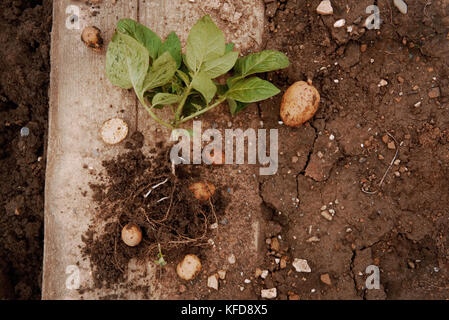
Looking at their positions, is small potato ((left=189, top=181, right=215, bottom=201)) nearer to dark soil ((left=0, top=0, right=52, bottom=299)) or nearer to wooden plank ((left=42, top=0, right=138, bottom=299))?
wooden plank ((left=42, top=0, right=138, bottom=299))

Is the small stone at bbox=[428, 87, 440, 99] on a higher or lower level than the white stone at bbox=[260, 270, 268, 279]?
higher

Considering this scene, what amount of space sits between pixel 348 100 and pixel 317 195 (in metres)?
0.52

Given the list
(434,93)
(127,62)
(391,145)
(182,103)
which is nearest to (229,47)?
(182,103)

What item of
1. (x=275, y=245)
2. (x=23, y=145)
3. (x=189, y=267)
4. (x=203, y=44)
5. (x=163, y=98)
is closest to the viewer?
(x=203, y=44)

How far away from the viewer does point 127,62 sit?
158cm

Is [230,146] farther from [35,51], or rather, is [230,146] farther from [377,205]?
[35,51]

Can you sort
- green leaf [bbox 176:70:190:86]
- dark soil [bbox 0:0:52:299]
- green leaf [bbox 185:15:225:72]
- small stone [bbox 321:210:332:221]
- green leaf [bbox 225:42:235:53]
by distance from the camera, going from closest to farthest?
green leaf [bbox 185:15:225:72] < green leaf [bbox 176:70:190:86] < green leaf [bbox 225:42:235:53] < small stone [bbox 321:210:332:221] < dark soil [bbox 0:0:52:299]

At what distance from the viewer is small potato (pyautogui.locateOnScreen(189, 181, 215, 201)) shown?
1788mm

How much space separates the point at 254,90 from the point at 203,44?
32 centimetres

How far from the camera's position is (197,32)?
4.97 feet

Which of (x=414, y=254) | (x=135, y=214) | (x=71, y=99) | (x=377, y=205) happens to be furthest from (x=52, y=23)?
(x=414, y=254)

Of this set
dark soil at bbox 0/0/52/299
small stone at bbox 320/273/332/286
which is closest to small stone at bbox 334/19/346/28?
small stone at bbox 320/273/332/286

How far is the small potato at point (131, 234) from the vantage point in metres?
1.71

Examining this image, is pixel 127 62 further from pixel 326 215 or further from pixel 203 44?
pixel 326 215
